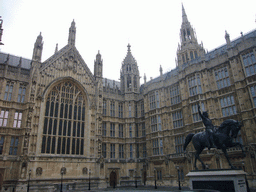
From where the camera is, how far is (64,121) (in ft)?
115

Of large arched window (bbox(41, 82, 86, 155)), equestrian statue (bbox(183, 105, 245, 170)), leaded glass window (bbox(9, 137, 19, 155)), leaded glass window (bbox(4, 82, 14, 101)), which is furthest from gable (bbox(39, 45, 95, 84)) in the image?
equestrian statue (bbox(183, 105, 245, 170))

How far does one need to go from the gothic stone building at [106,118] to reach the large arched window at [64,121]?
0.16m

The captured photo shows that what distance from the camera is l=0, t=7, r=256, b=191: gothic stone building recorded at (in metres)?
28.5

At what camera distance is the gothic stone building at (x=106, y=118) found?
28469 millimetres

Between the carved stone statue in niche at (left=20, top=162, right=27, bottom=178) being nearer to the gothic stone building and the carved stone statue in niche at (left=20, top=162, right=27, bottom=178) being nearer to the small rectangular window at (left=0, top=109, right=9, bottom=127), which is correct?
the gothic stone building

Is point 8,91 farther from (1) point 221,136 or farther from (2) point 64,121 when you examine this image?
(1) point 221,136

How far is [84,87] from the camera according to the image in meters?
38.8

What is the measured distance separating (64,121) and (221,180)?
2657 cm

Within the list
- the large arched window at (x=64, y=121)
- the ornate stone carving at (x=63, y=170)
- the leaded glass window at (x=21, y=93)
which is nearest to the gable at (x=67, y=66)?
the large arched window at (x=64, y=121)

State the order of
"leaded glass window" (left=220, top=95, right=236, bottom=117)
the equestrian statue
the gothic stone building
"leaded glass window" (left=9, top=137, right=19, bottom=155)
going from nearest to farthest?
the equestrian statue < the gothic stone building < "leaded glass window" (left=220, top=95, right=236, bottom=117) < "leaded glass window" (left=9, top=137, right=19, bottom=155)

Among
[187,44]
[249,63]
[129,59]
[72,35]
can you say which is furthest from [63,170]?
[187,44]

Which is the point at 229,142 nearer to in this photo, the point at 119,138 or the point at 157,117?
the point at 157,117

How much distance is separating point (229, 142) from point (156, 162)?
22.1m

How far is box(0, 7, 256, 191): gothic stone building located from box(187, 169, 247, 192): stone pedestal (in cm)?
1212
